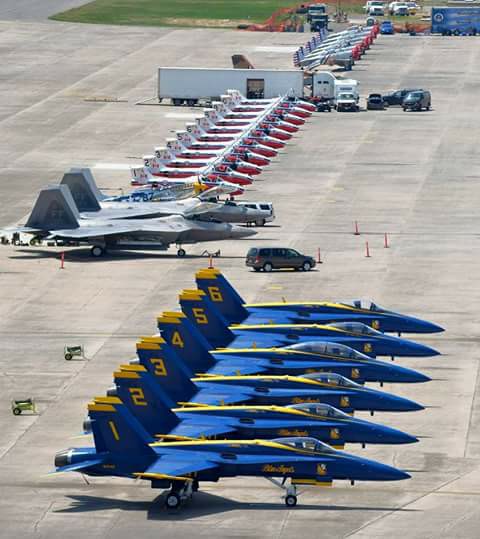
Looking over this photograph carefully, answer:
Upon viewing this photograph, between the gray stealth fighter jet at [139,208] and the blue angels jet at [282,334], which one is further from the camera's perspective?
the gray stealth fighter jet at [139,208]

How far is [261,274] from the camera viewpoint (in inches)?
3600

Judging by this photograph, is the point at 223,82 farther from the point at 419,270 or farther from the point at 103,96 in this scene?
the point at 419,270

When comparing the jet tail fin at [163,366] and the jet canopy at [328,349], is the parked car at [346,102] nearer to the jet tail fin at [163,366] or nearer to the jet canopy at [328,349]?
the jet canopy at [328,349]

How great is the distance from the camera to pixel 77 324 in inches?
3184

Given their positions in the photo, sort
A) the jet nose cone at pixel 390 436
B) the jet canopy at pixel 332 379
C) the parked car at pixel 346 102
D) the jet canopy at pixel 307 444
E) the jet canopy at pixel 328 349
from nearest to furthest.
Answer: the jet canopy at pixel 307 444, the jet nose cone at pixel 390 436, the jet canopy at pixel 332 379, the jet canopy at pixel 328 349, the parked car at pixel 346 102

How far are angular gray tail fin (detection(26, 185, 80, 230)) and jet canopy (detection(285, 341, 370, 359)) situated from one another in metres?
33.8

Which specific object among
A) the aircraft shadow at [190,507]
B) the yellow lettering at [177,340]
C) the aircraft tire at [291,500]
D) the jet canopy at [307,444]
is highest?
the yellow lettering at [177,340]

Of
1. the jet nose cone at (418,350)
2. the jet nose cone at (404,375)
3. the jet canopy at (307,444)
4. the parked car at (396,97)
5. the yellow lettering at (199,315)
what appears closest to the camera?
the jet canopy at (307,444)

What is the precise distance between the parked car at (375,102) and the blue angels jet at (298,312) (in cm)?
7890

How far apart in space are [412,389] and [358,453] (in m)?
8.71

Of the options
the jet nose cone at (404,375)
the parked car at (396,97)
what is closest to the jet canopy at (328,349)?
the jet nose cone at (404,375)

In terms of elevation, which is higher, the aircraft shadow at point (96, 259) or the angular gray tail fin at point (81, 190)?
the angular gray tail fin at point (81, 190)

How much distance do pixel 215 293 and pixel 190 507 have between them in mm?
16552

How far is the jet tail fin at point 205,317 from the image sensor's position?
6750 cm
